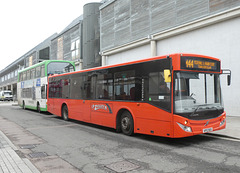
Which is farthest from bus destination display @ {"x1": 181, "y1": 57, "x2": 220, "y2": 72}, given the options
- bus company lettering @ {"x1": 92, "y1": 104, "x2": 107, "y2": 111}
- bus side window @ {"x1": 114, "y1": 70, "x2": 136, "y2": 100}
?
bus company lettering @ {"x1": 92, "y1": 104, "x2": 107, "y2": 111}

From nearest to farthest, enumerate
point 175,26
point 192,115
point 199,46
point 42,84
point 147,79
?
point 192,115, point 147,79, point 199,46, point 175,26, point 42,84

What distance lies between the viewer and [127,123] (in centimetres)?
843

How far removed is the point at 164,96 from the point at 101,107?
12.1 ft

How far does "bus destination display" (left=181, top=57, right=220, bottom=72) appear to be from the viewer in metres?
6.70

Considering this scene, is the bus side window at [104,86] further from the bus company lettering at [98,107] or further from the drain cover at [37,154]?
the drain cover at [37,154]

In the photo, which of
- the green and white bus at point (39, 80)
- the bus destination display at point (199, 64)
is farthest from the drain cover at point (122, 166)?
the green and white bus at point (39, 80)

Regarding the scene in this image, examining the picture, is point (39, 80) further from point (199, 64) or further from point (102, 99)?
point (199, 64)

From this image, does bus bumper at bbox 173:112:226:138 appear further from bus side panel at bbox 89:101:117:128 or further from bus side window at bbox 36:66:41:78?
bus side window at bbox 36:66:41:78

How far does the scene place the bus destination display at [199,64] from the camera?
670 centimetres

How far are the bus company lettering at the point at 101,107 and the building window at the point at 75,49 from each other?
21.5 metres

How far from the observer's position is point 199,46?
48.5 feet

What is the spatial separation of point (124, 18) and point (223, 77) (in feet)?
37.7

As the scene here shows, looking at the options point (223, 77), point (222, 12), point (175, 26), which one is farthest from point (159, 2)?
point (223, 77)

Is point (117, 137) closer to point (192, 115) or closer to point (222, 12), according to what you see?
point (192, 115)
